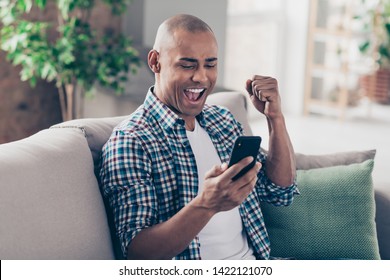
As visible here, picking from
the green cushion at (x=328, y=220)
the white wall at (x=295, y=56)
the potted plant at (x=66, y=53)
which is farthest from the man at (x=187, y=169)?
the white wall at (x=295, y=56)

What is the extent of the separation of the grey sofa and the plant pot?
538 cm

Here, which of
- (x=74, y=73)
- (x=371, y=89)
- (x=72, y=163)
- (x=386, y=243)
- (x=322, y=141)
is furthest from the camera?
(x=371, y=89)

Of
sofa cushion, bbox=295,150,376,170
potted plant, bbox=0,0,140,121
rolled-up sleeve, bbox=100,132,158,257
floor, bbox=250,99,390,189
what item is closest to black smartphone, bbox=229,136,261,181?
rolled-up sleeve, bbox=100,132,158,257

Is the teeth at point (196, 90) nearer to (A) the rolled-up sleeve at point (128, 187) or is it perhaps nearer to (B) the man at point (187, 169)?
(B) the man at point (187, 169)

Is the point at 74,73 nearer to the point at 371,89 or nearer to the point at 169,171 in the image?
the point at 169,171

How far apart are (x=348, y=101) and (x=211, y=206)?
191 inches

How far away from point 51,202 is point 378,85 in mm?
5806

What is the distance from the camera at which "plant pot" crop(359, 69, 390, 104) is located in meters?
6.59

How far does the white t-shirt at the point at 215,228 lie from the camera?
59.4 inches

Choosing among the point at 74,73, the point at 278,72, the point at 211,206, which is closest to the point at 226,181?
the point at 211,206

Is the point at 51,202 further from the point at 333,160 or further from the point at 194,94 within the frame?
the point at 333,160

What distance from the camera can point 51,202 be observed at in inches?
52.6

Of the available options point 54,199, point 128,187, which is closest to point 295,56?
point 128,187

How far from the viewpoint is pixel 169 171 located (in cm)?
148
